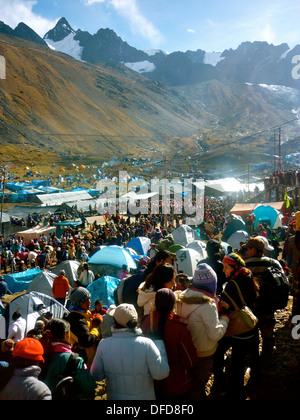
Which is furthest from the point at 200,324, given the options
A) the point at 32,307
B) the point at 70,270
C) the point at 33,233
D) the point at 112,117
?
the point at 112,117

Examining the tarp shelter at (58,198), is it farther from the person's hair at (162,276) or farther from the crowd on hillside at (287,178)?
the person's hair at (162,276)

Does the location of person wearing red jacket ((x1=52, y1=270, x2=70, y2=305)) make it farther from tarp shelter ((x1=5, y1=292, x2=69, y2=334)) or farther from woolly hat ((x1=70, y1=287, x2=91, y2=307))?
woolly hat ((x1=70, y1=287, x2=91, y2=307))

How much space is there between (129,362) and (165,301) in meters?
0.55

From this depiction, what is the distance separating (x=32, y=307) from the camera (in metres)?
7.32

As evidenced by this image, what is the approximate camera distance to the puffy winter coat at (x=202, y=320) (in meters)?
2.89

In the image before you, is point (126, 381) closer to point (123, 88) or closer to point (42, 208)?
point (42, 208)

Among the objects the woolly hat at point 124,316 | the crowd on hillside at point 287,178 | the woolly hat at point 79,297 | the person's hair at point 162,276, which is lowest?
the woolly hat at point 79,297

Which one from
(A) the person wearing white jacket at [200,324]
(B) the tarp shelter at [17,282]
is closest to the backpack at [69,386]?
(A) the person wearing white jacket at [200,324]

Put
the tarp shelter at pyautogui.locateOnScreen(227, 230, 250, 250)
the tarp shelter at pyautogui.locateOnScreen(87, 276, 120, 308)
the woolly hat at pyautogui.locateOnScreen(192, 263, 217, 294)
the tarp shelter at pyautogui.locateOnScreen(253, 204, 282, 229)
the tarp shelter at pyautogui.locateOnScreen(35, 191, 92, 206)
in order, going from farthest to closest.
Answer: the tarp shelter at pyautogui.locateOnScreen(35, 191, 92, 206) → the tarp shelter at pyautogui.locateOnScreen(253, 204, 282, 229) → the tarp shelter at pyautogui.locateOnScreen(227, 230, 250, 250) → the tarp shelter at pyautogui.locateOnScreen(87, 276, 120, 308) → the woolly hat at pyautogui.locateOnScreen(192, 263, 217, 294)

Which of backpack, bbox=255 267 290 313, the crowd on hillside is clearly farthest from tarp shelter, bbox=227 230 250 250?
the crowd on hillside

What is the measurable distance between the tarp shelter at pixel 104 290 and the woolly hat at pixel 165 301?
5.78m

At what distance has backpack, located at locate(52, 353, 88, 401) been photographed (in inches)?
102

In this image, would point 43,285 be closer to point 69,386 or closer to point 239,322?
point 69,386
